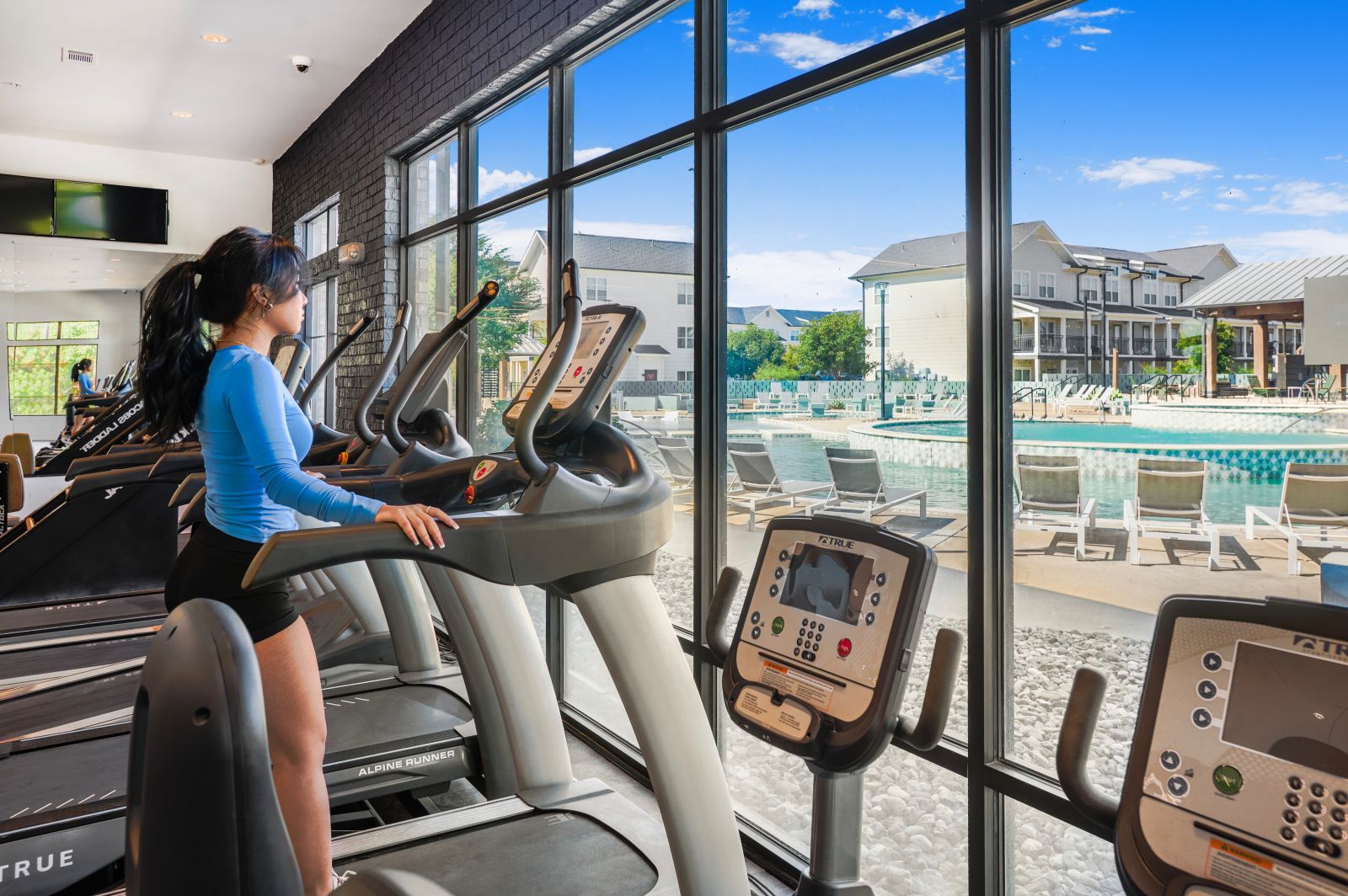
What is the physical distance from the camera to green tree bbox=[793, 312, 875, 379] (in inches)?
96.3

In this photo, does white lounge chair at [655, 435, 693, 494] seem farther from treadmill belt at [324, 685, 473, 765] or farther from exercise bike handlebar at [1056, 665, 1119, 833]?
exercise bike handlebar at [1056, 665, 1119, 833]

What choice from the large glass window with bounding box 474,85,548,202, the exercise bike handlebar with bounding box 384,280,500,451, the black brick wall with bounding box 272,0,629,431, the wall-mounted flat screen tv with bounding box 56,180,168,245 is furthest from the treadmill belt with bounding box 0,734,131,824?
the wall-mounted flat screen tv with bounding box 56,180,168,245

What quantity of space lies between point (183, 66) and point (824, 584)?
17.8 feet

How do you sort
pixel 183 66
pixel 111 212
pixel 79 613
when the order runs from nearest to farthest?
pixel 79 613 → pixel 183 66 → pixel 111 212

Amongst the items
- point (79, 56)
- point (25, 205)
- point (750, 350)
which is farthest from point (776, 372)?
point (25, 205)

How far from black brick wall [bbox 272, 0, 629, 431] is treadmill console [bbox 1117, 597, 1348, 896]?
2.83m

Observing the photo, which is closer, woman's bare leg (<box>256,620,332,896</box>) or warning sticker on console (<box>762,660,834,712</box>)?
warning sticker on console (<box>762,660,834,712</box>)

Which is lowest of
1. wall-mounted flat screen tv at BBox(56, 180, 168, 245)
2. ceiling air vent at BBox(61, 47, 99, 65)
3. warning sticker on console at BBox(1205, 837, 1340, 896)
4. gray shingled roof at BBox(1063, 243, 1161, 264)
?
warning sticker on console at BBox(1205, 837, 1340, 896)

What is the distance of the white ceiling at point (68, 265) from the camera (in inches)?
268

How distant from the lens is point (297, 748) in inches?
68.2

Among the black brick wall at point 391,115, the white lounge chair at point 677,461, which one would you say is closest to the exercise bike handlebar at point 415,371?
the white lounge chair at point 677,461

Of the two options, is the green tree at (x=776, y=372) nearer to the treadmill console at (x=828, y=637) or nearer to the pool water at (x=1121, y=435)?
the pool water at (x=1121, y=435)

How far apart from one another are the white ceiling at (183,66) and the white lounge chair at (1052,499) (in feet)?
12.7

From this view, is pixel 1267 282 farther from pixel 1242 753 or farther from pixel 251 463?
pixel 251 463
